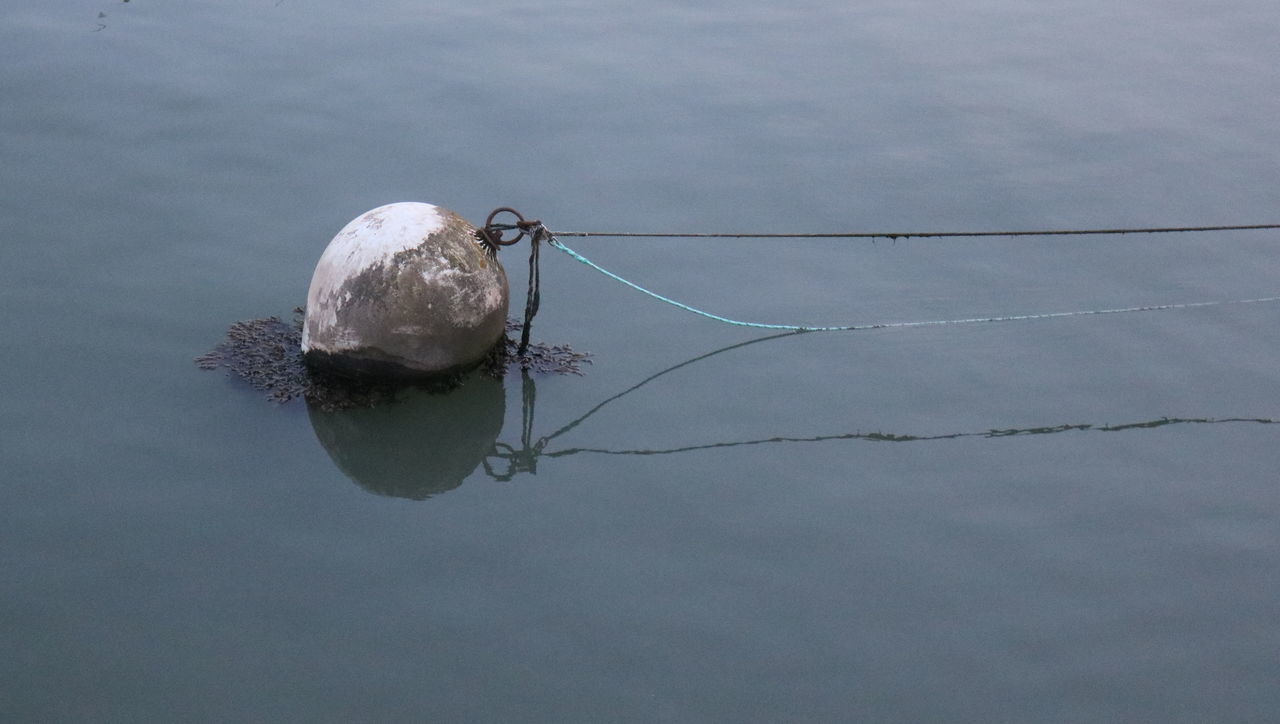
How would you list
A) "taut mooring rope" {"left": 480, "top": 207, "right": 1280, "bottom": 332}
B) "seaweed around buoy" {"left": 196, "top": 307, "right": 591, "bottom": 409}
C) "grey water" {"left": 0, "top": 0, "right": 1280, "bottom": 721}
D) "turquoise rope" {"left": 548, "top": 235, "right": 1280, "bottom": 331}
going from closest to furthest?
"grey water" {"left": 0, "top": 0, "right": 1280, "bottom": 721}, "seaweed around buoy" {"left": 196, "top": 307, "right": 591, "bottom": 409}, "taut mooring rope" {"left": 480, "top": 207, "right": 1280, "bottom": 332}, "turquoise rope" {"left": 548, "top": 235, "right": 1280, "bottom": 331}

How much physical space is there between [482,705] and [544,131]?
5.69m

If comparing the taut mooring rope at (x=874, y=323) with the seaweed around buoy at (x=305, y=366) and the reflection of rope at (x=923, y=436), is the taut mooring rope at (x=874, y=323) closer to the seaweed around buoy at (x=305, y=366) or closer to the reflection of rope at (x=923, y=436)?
the seaweed around buoy at (x=305, y=366)

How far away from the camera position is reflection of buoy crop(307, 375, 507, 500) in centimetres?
649

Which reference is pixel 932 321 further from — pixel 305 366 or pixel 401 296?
pixel 305 366

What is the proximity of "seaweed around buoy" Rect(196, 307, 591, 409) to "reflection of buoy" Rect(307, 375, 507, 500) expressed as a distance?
0.22ft

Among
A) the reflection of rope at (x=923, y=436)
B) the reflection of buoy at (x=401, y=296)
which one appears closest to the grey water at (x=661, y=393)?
the reflection of rope at (x=923, y=436)

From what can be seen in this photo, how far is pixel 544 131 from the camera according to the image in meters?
9.80

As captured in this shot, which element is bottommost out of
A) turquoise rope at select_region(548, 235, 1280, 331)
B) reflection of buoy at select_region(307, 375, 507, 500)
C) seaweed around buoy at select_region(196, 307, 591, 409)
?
reflection of buoy at select_region(307, 375, 507, 500)

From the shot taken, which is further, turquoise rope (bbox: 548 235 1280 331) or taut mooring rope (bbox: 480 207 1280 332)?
turquoise rope (bbox: 548 235 1280 331)

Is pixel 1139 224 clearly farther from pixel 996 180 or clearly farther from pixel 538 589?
pixel 538 589

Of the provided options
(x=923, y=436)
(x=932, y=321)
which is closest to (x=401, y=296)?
(x=923, y=436)

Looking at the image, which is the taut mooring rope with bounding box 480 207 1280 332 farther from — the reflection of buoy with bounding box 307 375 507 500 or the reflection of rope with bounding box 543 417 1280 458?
the reflection of rope with bounding box 543 417 1280 458

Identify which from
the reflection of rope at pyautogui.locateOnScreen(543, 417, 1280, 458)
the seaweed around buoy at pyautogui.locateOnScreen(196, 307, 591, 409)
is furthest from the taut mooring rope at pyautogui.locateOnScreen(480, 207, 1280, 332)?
the reflection of rope at pyautogui.locateOnScreen(543, 417, 1280, 458)

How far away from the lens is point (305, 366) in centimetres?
693
